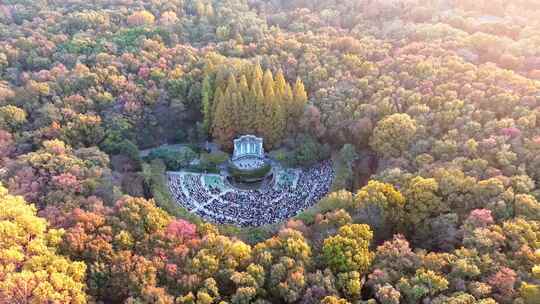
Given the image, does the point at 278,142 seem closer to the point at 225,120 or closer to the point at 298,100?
the point at 298,100

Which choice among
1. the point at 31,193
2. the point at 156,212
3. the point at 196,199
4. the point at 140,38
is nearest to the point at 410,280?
the point at 156,212

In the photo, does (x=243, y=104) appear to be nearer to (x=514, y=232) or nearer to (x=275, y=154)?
(x=275, y=154)

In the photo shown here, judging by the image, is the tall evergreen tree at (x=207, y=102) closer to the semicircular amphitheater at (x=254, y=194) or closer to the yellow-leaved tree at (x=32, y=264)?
the semicircular amphitheater at (x=254, y=194)

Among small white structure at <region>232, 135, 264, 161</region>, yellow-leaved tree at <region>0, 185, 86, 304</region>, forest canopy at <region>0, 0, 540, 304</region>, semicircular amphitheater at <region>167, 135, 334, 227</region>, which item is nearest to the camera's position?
yellow-leaved tree at <region>0, 185, 86, 304</region>

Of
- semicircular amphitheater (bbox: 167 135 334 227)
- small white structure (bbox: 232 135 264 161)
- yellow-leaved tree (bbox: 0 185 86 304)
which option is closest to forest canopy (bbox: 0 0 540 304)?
yellow-leaved tree (bbox: 0 185 86 304)

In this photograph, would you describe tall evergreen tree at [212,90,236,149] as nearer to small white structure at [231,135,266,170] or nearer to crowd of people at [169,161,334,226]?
small white structure at [231,135,266,170]

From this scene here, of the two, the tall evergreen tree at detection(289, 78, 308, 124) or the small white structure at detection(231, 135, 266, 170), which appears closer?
the small white structure at detection(231, 135, 266, 170)

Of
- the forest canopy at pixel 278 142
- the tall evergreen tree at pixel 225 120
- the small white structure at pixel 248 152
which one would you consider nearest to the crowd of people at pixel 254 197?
the forest canopy at pixel 278 142
